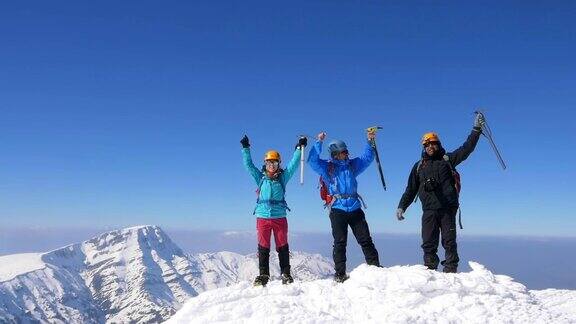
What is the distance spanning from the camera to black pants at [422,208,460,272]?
33.0ft

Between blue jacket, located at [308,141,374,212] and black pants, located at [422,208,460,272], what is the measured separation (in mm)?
1705

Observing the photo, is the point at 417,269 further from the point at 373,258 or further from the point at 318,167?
the point at 318,167

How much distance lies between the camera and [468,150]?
10609mm

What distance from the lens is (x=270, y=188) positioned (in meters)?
11.1

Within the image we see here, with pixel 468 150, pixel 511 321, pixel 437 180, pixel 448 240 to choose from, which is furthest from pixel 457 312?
pixel 468 150

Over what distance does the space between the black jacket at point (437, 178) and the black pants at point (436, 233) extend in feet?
0.63

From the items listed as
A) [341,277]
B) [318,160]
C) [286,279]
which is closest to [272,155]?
[318,160]

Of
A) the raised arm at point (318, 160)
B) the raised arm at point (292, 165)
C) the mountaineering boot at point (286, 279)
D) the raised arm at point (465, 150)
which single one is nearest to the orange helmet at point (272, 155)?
the raised arm at point (292, 165)

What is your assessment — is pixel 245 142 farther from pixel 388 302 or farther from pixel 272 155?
pixel 388 302

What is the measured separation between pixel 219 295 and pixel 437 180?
19.1ft

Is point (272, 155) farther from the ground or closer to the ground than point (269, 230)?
farther from the ground

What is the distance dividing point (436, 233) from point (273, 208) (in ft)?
13.2

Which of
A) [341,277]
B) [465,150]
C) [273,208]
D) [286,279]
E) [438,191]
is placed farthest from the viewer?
[273,208]

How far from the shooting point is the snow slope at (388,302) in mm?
7809
